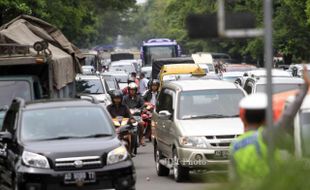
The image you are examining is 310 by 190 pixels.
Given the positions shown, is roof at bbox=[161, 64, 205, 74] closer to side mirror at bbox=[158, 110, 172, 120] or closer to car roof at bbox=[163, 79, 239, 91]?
car roof at bbox=[163, 79, 239, 91]

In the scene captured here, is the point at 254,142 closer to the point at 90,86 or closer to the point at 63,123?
the point at 63,123

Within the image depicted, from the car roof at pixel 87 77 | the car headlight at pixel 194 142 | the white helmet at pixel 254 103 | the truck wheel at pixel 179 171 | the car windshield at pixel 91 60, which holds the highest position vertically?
the white helmet at pixel 254 103

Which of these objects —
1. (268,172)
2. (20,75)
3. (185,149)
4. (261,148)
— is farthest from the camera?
(20,75)

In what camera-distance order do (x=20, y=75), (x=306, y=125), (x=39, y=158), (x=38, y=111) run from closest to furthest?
(x=306, y=125) < (x=39, y=158) < (x=38, y=111) < (x=20, y=75)

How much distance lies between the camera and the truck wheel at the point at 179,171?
17.5 m

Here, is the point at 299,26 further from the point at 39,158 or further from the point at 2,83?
the point at 39,158

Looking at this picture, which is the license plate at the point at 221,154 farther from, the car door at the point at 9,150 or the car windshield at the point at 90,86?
the car windshield at the point at 90,86

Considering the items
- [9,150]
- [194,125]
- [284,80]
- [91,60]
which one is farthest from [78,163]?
[91,60]

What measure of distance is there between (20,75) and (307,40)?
128 ft

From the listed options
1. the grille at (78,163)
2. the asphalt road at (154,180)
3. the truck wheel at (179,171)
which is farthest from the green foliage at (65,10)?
the grille at (78,163)

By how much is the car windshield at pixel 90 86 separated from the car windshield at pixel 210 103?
12459 millimetres

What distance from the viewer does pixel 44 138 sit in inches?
569

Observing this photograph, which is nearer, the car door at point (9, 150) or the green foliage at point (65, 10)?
the car door at point (9, 150)

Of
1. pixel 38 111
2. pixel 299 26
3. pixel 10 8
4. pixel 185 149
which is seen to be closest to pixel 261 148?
pixel 38 111
